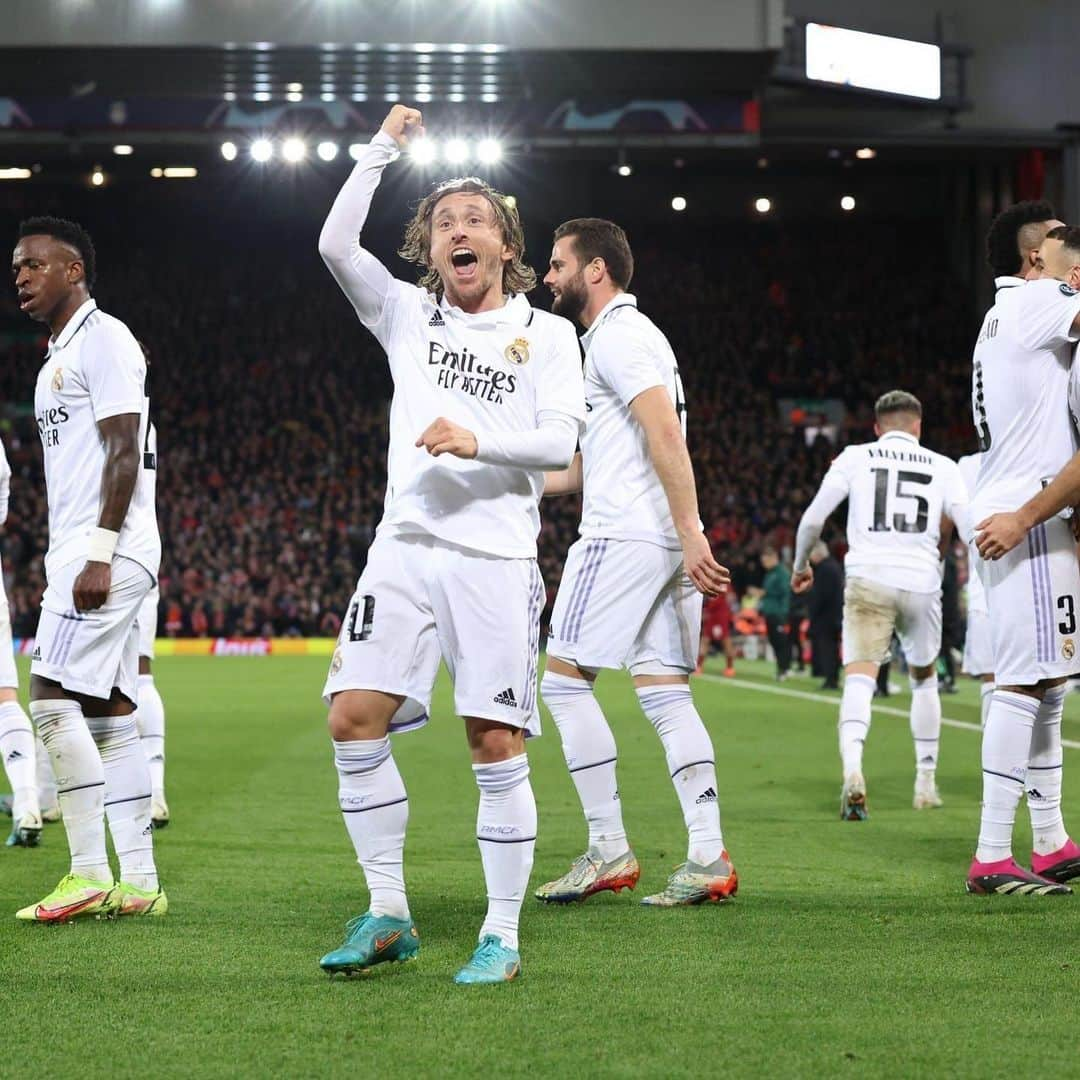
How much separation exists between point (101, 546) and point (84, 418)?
1.74ft

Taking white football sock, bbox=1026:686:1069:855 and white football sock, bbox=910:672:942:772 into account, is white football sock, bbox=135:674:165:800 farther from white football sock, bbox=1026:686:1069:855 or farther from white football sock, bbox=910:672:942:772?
white football sock, bbox=1026:686:1069:855

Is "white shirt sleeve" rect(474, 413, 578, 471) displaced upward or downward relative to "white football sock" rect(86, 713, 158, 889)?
upward

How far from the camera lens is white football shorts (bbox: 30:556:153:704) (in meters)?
5.57

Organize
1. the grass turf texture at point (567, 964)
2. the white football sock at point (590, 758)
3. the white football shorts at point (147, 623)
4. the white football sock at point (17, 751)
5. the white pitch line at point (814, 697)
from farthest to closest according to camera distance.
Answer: the white pitch line at point (814, 697), the white football shorts at point (147, 623), the white football sock at point (17, 751), the white football sock at point (590, 758), the grass turf texture at point (567, 964)

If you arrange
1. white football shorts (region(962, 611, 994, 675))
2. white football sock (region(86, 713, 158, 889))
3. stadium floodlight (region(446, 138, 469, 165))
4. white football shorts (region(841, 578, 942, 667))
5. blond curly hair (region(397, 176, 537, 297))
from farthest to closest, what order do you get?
1. stadium floodlight (region(446, 138, 469, 165))
2. white football shorts (region(962, 611, 994, 675))
3. white football shorts (region(841, 578, 942, 667))
4. white football sock (region(86, 713, 158, 889))
5. blond curly hair (region(397, 176, 537, 297))

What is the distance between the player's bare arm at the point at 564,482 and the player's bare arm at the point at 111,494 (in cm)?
153

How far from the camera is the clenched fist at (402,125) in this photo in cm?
476

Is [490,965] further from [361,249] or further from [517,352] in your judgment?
[361,249]

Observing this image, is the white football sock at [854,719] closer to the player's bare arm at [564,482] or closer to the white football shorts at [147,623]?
the player's bare arm at [564,482]

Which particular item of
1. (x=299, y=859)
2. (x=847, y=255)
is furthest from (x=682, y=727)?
(x=847, y=255)

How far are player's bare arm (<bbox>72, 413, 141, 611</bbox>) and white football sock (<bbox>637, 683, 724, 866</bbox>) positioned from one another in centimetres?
205

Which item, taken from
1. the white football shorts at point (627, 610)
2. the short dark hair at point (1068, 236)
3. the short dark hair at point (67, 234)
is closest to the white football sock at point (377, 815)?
the white football shorts at point (627, 610)

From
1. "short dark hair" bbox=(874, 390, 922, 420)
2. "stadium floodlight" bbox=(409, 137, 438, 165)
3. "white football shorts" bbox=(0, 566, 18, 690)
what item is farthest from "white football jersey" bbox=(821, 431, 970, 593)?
"stadium floodlight" bbox=(409, 137, 438, 165)

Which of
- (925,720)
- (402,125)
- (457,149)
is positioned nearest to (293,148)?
(457,149)
